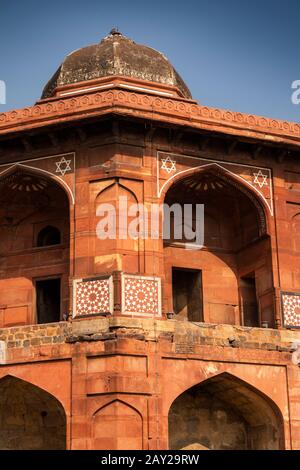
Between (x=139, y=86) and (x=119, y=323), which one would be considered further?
(x=139, y=86)

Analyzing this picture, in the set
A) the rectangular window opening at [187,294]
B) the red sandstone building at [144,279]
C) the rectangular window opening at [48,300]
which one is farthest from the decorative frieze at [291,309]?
the rectangular window opening at [48,300]

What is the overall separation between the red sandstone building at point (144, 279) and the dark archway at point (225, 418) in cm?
3

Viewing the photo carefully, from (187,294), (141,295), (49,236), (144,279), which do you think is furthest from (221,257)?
(49,236)

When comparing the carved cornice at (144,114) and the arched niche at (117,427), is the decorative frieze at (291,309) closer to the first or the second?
the carved cornice at (144,114)

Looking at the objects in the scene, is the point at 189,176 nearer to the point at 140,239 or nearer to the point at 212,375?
the point at 140,239

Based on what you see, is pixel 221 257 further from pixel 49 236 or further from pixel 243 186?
pixel 49 236

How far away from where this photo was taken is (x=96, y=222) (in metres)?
15.9

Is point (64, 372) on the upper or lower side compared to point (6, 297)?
lower

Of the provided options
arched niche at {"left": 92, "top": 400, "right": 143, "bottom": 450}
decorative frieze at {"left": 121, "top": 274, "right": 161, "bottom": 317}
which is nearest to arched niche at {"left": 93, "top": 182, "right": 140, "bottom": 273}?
decorative frieze at {"left": 121, "top": 274, "right": 161, "bottom": 317}

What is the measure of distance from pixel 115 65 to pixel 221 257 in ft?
15.0

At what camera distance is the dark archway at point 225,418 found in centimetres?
1616

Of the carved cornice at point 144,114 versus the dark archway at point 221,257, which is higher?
the carved cornice at point 144,114

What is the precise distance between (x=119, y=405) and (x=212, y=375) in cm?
192
